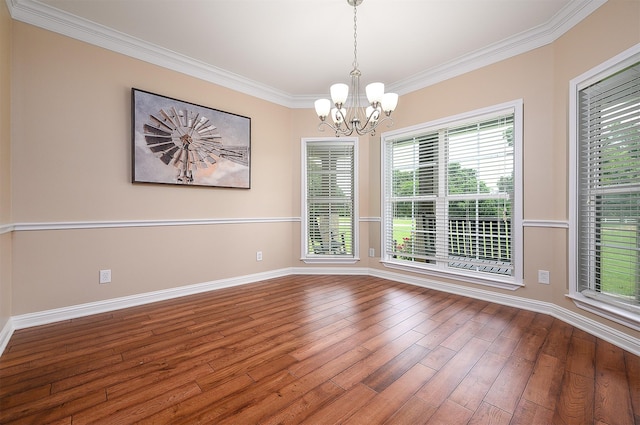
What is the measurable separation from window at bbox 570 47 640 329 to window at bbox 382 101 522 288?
1.58 feet

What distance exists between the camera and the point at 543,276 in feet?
8.89

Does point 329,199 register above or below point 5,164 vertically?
below

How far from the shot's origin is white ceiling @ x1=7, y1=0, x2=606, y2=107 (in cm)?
235

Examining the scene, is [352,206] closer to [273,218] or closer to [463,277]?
[273,218]

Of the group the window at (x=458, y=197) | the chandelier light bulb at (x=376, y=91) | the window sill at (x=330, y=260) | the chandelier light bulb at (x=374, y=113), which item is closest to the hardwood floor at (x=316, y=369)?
the window at (x=458, y=197)

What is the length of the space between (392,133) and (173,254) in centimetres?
322

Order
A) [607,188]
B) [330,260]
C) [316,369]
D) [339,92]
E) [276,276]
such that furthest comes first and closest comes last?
[330,260]
[276,276]
[339,92]
[607,188]
[316,369]

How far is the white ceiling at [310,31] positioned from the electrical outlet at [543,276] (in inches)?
87.4

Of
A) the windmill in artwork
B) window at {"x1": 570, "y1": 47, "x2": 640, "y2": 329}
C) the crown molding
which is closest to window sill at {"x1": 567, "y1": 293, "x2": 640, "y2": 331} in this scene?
window at {"x1": 570, "y1": 47, "x2": 640, "y2": 329}

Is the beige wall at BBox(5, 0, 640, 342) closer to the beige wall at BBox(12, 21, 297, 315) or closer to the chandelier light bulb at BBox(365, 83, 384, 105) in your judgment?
the beige wall at BBox(12, 21, 297, 315)

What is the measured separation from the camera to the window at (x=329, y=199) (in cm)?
428

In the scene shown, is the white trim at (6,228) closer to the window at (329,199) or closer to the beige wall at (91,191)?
the beige wall at (91,191)

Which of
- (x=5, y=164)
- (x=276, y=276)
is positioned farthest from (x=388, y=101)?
(x=5, y=164)

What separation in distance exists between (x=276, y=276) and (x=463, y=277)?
97.3 inches
